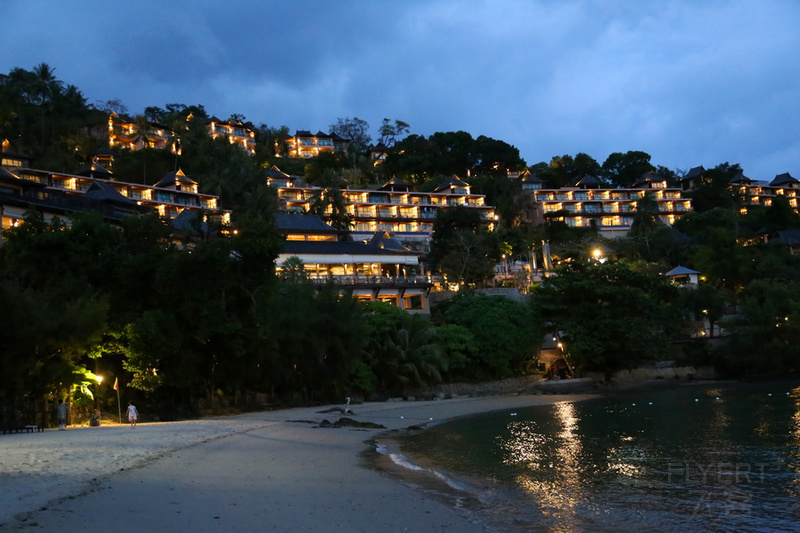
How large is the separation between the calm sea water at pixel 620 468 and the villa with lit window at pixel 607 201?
7624cm

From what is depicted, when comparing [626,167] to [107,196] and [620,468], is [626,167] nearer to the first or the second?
[107,196]

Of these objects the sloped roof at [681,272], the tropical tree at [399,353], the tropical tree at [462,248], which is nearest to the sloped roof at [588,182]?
the tropical tree at [462,248]

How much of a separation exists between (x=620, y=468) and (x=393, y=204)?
76966 mm

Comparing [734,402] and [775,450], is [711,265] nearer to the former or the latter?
[734,402]

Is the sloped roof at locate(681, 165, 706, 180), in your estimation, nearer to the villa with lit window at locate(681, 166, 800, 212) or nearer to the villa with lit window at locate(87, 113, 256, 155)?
the villa with lit window at locate(681, 166, 800, 212)

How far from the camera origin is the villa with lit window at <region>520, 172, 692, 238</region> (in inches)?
4156

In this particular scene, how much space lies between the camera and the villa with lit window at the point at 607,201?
10556 centimetres

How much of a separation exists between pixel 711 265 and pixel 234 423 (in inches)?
2383

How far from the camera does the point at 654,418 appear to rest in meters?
29.0

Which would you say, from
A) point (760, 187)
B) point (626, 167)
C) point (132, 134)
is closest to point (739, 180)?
point (760, 187)

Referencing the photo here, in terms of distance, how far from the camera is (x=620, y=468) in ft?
55.9

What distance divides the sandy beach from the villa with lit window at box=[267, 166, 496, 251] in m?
68.1

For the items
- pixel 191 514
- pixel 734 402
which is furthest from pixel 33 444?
pixel 734 402

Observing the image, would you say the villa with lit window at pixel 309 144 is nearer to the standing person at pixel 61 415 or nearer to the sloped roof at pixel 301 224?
the sloped roof at pixel 301 224
